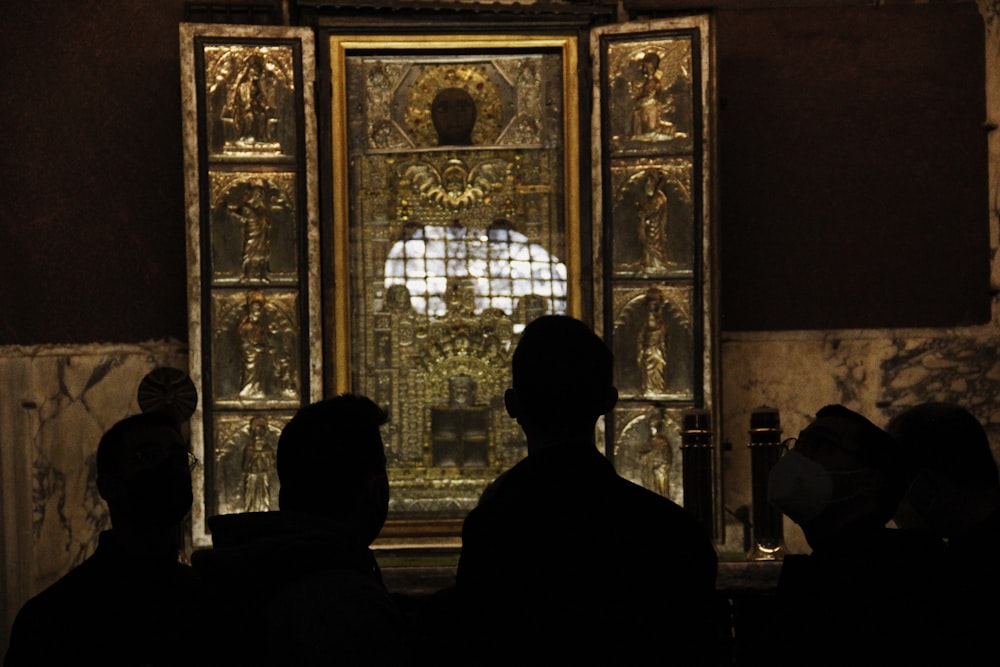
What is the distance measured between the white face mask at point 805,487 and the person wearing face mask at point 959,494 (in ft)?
0.80

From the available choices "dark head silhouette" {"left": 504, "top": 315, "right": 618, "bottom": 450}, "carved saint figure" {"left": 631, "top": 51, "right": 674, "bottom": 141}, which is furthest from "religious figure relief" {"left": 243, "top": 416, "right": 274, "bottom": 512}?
"dark head silhouette" {"left": 504, "top": 315, "right": 618, "bottom": 450}

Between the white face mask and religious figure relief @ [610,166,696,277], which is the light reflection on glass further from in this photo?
the white face mask

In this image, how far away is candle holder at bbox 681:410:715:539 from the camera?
19.6 ft

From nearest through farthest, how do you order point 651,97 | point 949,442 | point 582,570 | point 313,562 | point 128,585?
point 313,562 → point 582,570 → point 128,585 → point 949,442 → point 651,97

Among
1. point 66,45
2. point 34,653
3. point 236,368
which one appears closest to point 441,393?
point 236,368

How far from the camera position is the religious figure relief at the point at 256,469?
678cm

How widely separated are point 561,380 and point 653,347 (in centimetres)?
399

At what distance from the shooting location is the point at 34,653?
294 cm

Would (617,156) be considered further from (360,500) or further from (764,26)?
(360,500)

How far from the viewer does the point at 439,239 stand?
7172 millimetres

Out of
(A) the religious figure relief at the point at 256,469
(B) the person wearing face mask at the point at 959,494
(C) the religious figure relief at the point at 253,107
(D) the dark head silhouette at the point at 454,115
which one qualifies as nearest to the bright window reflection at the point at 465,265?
(D) the dark head silhouette at the point at 454,115

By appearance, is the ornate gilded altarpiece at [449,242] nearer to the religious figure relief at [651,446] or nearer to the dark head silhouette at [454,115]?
the dark head silhouette at [454,115]

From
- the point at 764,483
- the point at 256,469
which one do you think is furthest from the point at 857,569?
the point at 256,469

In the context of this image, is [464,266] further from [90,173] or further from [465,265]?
[90,173]
